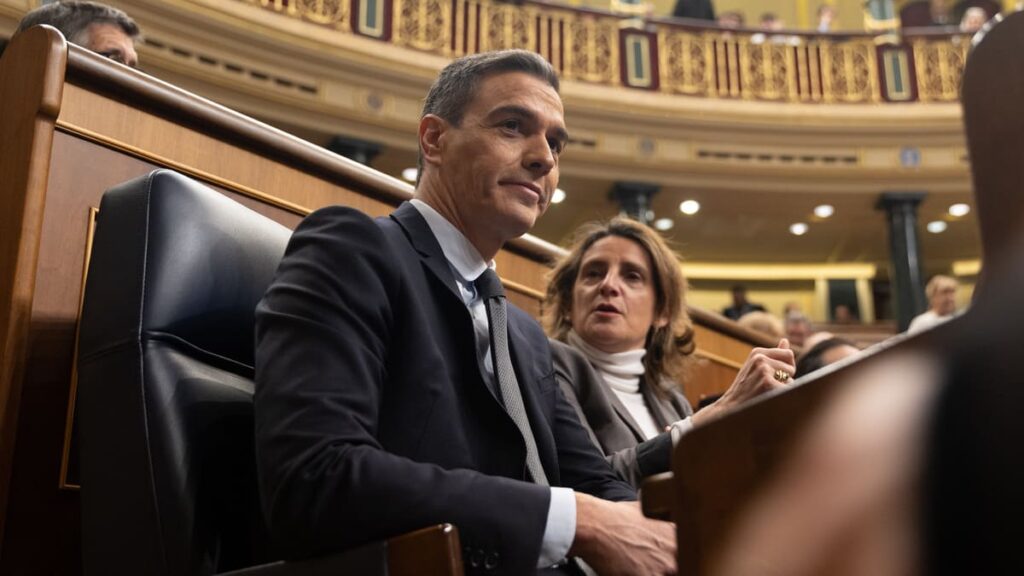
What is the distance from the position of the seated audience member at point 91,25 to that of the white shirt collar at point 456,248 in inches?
46.2

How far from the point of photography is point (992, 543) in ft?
1.92

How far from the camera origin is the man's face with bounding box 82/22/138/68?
207cm

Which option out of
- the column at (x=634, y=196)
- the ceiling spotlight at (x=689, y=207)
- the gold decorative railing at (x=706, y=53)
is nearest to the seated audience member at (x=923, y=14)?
the gold decorative railing at (x=706, y=53)

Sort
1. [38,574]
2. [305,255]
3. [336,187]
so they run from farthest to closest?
[336,187]
[38,574]
[305,255]

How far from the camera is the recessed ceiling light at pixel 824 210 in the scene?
8.44 metres

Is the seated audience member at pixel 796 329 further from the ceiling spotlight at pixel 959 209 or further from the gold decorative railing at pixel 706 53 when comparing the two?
the ceiling spotlight at pixel 959 209

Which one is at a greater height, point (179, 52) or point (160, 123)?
point (179, 52)

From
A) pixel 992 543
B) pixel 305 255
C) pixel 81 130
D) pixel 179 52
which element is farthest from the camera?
pixel 179 52

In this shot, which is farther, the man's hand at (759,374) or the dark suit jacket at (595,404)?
the dark suit jacket at (595,404)

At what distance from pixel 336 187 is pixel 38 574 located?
82cm

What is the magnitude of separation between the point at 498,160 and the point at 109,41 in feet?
3.98

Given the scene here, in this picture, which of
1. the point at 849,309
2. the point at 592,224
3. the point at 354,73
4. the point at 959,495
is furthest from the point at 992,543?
the point at 849,309

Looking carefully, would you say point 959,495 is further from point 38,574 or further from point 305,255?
point 38,574

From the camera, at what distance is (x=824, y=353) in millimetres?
2439
